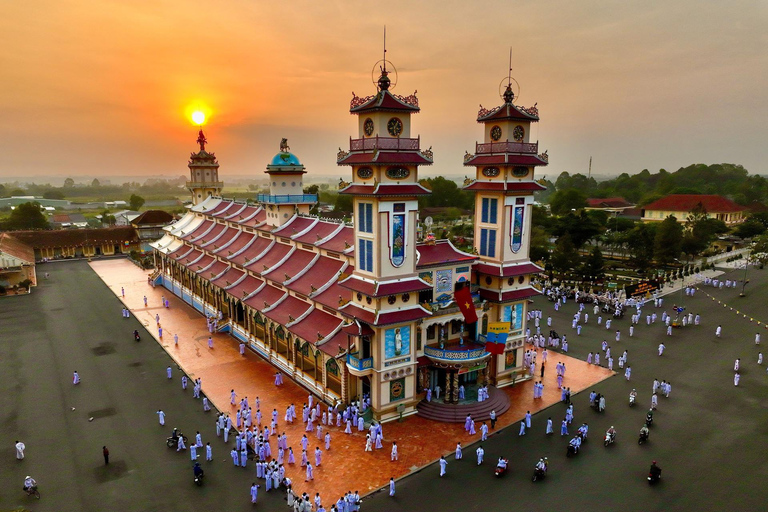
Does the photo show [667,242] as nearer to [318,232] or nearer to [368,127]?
[318,232]

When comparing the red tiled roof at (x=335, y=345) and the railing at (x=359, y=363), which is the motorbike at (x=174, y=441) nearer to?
the red tiled roof at (x=335, y=345)

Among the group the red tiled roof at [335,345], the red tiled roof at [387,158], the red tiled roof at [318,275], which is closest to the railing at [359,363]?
the red tiled roof at [335,345]

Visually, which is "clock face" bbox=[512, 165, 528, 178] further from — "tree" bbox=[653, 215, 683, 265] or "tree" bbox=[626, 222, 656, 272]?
"tree" bbox=[653, 215, 683, 265]

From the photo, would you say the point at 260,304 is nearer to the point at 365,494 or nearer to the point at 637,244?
the point at 365,494

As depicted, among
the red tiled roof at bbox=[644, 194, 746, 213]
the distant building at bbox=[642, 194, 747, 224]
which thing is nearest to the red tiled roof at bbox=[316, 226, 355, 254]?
the distant building at bbox=[642, 194, 747, 224]

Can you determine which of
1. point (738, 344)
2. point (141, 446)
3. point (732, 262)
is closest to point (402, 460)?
point (141, 446)
